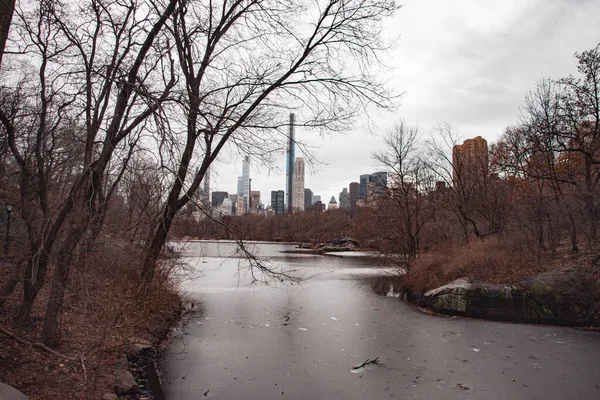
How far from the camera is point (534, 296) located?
1280 cm

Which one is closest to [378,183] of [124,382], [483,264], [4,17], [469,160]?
[469,160]

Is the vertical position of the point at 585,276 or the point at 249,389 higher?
the point at 585,276

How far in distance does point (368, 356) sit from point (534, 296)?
7.34m

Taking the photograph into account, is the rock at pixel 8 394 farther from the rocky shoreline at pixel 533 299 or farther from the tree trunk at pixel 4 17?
the rocky shoreline at pixel 533 299

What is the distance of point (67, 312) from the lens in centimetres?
854

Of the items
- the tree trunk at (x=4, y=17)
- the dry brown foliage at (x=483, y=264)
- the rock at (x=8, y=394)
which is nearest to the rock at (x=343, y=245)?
the dry brown foliage at (x=483, y=264)

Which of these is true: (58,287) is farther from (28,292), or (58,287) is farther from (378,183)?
(378,183)

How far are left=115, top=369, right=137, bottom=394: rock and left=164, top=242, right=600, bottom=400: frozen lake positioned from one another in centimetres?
58

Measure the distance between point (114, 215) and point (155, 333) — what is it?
11.9ft

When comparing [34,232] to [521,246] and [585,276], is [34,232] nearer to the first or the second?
[585,276]

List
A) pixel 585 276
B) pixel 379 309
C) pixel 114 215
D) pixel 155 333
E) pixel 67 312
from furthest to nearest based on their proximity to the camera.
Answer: pixel 379 309 → pixel 585 276 → pixel 114 215 → pixel 155 333 → pixel 67 312

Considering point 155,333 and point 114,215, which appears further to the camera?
point 114,215

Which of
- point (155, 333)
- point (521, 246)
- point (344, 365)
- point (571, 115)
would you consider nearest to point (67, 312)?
point (155, 333)

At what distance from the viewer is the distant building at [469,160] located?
22.6 m
